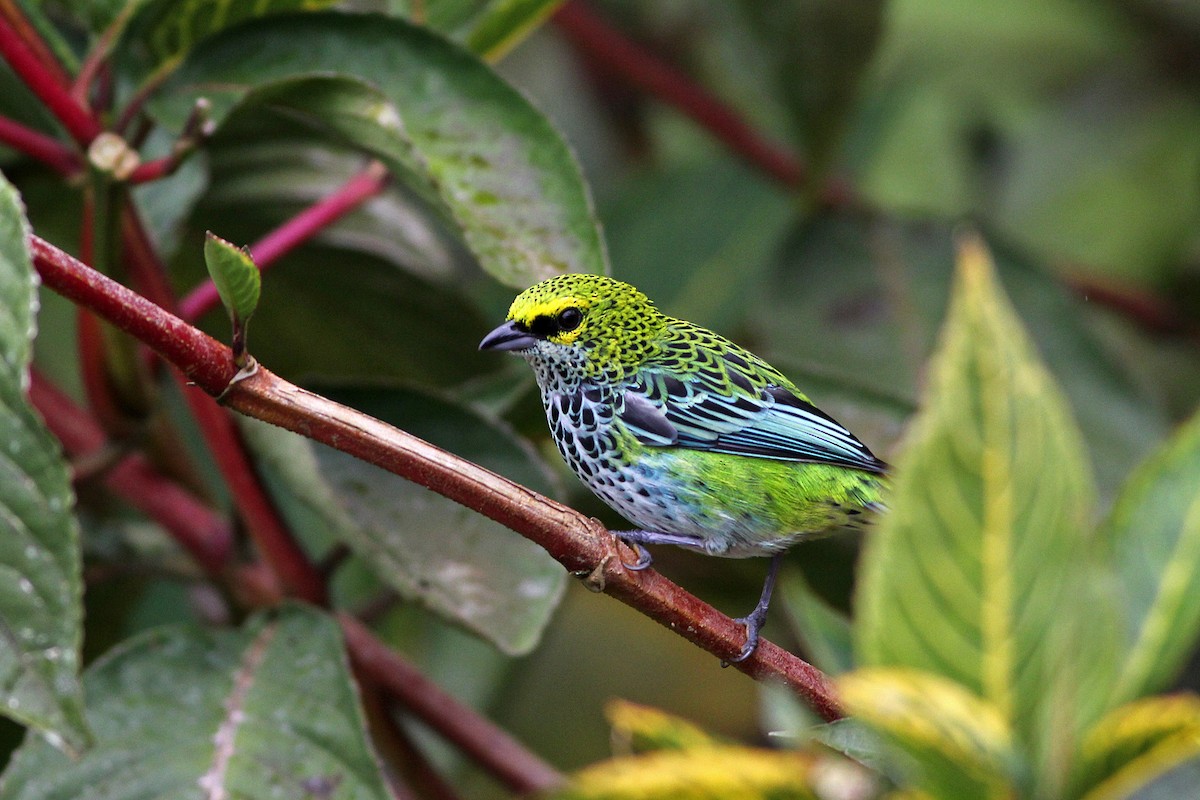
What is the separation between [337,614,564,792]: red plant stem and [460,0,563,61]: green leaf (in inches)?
51.0

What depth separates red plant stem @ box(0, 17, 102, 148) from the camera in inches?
88.0

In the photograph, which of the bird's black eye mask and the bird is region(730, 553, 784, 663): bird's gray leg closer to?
the bird

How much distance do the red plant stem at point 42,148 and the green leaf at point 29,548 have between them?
2.88 feet

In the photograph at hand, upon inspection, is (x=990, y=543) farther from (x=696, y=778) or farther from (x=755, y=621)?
(x=755, y=621)

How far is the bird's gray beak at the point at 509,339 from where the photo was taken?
235cm

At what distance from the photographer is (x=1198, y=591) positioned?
1077 millimetres

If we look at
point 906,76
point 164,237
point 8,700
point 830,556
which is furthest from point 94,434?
point 906,76

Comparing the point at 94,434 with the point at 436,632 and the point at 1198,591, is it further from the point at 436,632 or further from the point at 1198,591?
the point at 1198,591

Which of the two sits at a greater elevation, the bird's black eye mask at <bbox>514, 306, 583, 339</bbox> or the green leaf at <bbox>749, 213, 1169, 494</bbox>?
the bird's black eye mask at <bbox>514, 306, 583, 339</bbox>

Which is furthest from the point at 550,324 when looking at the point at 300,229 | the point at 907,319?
the point at 907,319

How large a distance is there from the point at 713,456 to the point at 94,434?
1.46 m

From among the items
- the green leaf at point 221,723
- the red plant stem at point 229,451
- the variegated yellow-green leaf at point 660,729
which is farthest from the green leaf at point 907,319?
the variegated yellow-green leaf at point 660,729

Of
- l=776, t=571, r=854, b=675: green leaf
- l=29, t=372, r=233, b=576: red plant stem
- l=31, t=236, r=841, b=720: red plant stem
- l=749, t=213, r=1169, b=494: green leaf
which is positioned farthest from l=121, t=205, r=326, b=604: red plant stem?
l=749, t=213, r=1169, b=494: green leaf

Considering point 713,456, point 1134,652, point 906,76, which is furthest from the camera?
point 906,76
